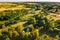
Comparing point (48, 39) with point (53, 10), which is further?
point (53, 10)

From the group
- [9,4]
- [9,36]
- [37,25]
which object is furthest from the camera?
[9,4]

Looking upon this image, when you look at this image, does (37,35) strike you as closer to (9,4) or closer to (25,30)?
(25,30)

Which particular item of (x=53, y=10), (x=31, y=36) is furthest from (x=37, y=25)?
(x=53, y=10)

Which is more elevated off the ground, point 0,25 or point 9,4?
point 9,4

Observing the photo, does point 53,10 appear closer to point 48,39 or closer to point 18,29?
point 48,39

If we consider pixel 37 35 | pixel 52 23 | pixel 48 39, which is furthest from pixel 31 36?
pixel 52 23

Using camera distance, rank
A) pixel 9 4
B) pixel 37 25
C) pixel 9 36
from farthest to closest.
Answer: pixel 9 4
pixel 37 25
pixel 9 36

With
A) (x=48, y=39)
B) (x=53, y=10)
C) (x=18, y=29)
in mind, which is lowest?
(x=48, y=39)
